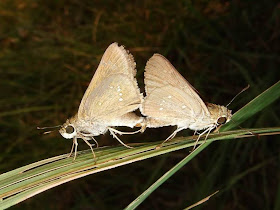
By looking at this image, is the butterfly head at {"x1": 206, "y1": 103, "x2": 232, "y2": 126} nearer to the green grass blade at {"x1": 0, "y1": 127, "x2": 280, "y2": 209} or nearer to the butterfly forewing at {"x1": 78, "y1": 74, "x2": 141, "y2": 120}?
the green grass blade at {"x1": 0, "y1": 127, "x2": 280, "y2": 209}

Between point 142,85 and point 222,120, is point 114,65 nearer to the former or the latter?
point 222,120

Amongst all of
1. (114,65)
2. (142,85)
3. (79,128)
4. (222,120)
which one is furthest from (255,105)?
(142,85)

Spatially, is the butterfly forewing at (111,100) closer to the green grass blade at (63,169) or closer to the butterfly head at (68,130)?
the butterfly head at (68,130)

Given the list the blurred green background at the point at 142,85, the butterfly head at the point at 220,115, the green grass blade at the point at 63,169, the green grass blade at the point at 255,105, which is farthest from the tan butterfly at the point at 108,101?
the blurred green background at the point at 142,85

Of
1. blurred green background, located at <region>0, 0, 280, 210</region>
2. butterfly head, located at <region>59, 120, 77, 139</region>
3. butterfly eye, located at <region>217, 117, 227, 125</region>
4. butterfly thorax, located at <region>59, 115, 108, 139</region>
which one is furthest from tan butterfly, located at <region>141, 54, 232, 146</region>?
blurred green background, located at <region>0, 0, 280, 210</region>

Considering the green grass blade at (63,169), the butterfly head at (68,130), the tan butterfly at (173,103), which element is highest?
the butterfly head at (68,130)

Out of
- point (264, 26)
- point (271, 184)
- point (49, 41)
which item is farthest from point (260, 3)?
point (49, 41)

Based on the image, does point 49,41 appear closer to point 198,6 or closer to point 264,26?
point 198,6
